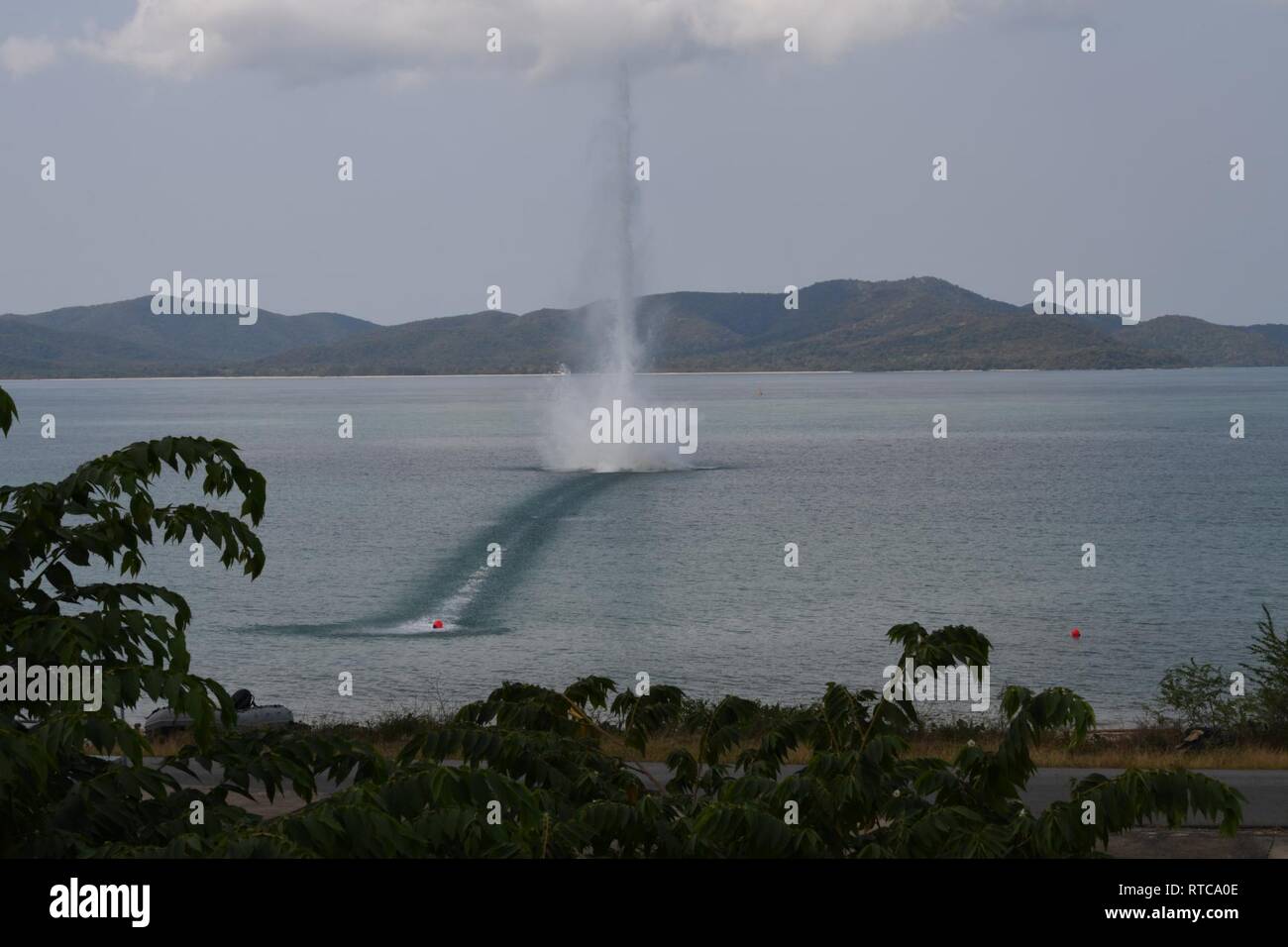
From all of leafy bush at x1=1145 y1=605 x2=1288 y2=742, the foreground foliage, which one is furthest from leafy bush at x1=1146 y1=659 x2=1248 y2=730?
the foreground foliage

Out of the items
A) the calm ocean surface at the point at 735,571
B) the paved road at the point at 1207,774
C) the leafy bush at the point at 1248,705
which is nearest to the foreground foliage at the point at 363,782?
the paved road at the point at 1207,774

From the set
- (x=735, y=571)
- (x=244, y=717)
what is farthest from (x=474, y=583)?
(x=244, y=717)

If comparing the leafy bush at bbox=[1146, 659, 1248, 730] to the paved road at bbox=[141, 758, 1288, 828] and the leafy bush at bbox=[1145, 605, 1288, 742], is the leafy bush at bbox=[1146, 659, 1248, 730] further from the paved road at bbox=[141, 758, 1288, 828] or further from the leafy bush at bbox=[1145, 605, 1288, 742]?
the paved road at bbox=[141, 758, 1288, 828]

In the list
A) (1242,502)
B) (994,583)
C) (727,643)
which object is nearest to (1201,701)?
(727,643)

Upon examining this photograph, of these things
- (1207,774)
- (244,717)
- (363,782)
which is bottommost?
(244,717)

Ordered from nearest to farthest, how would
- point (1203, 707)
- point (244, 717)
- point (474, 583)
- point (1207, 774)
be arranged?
point (1207, 774) → point (244, 717) → point (1203, 707) → point (474, 583)

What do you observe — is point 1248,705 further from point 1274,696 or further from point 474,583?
point 474,583
